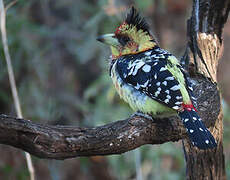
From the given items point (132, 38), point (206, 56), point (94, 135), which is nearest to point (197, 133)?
point (94, 135)

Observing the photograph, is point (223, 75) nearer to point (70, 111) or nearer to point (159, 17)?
point (159, 17)

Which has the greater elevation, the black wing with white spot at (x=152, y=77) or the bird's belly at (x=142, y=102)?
the black wing with white spot at (x=152, y=77)

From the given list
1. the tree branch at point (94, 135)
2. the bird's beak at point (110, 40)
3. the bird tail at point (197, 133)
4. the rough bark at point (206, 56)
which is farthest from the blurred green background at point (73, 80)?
the bird tail at point (197, 133)

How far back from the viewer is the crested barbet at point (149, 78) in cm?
256

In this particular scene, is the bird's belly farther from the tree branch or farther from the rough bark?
the rough bark

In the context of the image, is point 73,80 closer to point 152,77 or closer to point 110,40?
point 110,40

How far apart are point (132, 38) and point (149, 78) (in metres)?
0.55

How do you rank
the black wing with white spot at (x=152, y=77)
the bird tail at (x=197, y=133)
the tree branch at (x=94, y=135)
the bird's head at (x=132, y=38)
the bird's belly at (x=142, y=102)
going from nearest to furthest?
the tree branch at (x=94, y=135) → the bird tail at (x=197, y=133) → the black wing with white spot at (x=152, y=77) → the bird's belly at (x=142, y=102) → the bird's head at (x=132, y=38)

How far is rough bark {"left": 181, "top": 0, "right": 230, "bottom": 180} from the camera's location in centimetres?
292

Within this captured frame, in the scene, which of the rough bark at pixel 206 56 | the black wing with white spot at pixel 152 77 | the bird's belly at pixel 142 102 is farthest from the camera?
the rough bark at pixel 206 56

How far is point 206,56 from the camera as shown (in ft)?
10.3

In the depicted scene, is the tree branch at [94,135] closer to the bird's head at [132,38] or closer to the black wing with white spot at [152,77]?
the black wing with white spot at [152,77]

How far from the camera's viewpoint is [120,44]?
A: 3.26m

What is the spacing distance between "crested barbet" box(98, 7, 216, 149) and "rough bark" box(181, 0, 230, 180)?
29 cm
